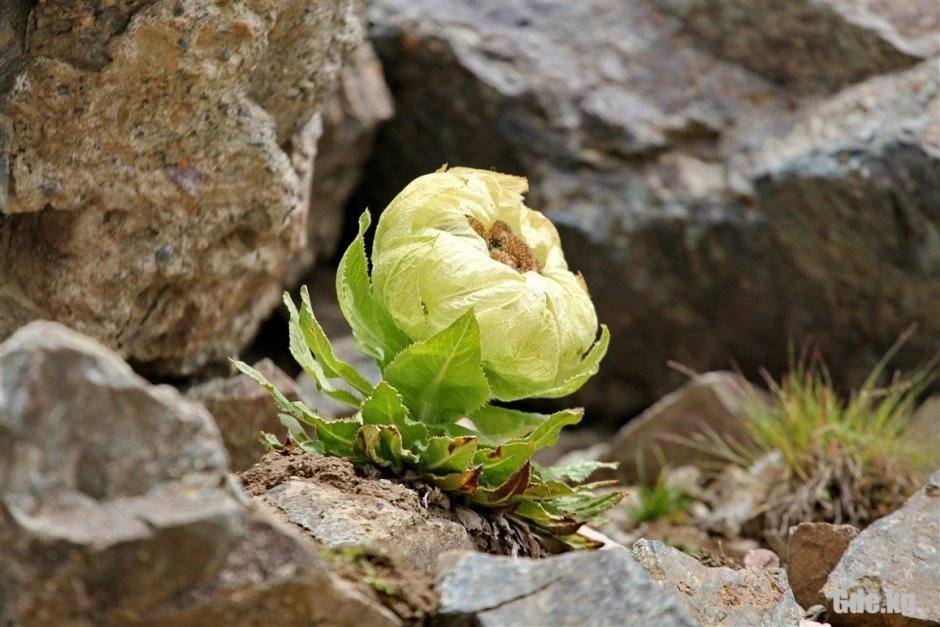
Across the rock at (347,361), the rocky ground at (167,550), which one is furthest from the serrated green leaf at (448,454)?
the rock at (347,361)

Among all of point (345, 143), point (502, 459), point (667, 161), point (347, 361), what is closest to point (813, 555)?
A: point (502, 459)

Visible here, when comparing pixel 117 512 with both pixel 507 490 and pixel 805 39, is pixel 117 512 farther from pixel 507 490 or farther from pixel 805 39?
pixel 805 39

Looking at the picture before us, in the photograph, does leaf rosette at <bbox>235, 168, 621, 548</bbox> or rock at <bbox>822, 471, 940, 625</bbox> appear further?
rock at <bbox>822, 471, 940, 625</bbox>

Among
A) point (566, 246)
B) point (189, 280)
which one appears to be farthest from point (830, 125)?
point (189, 280)

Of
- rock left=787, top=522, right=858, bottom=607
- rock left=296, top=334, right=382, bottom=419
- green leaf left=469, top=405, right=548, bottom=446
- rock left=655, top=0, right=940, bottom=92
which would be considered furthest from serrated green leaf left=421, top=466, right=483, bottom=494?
rock left=655, top=0, right=940, bottom=92

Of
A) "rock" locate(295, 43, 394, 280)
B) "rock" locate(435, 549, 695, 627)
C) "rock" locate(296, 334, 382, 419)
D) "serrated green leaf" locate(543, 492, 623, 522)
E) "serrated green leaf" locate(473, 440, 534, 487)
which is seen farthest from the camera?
"rock" locate(295, 43, 394, 280)

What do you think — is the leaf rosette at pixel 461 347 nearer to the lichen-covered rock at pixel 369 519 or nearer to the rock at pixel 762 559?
the lichen-covered rock at pixel 369 519

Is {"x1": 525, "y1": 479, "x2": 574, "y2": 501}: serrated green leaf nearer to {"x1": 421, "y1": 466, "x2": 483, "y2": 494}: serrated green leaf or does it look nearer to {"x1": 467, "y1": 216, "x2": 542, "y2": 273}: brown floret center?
{"x1": 421, "y1": 466, "x2": 483, "y2": 494}: serrated green leaf

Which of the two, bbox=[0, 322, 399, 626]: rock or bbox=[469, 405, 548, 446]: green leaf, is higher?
bbox=[0, 322, 399, 626]: rock
